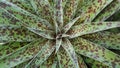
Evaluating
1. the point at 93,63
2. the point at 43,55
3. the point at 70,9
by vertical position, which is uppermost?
the point at 70,9

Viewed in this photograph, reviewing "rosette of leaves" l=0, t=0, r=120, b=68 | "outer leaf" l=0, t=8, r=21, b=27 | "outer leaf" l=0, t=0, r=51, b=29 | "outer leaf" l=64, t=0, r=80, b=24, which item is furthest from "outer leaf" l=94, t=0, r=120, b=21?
"outer leaf" l=0, t=8, r=21, b=27

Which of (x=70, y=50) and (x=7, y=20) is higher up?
(x=7, y=20)

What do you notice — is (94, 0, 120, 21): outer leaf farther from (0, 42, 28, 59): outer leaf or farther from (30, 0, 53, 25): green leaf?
(0, 42, 28, 59): outer leaf

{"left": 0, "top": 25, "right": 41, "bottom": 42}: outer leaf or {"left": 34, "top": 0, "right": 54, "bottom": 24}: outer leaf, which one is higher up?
{"left": 34, "top": 0, "right": 54, "bottom": 24}: outer leaf

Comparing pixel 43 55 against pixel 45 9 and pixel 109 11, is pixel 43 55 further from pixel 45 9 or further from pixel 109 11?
pixel 109 11

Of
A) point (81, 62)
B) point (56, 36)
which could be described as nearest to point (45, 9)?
point (56, 36)
